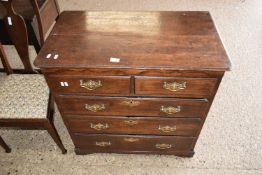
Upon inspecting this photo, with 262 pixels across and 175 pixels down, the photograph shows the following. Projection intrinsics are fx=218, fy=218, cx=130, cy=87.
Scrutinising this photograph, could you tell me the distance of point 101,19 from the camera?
1.36 meters

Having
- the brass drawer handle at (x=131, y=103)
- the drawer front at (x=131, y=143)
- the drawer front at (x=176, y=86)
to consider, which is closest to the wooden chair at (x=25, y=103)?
the drawer front at (x=131, y=143)

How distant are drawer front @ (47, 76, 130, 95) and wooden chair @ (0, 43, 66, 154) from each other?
13.4 inches

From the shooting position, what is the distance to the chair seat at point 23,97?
1.39 meters

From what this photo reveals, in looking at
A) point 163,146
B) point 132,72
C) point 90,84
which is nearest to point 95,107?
point 90,84

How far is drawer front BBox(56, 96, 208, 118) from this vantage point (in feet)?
3.92

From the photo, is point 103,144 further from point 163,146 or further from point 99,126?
point 163,146

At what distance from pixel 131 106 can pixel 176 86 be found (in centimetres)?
29

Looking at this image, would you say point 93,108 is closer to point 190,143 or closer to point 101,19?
point 101,19

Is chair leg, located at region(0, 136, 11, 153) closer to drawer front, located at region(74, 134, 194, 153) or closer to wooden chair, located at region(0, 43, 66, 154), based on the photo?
wooden chair, located at region(0, 43, 66, 154)

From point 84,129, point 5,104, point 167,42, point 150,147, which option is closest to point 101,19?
point 167,42

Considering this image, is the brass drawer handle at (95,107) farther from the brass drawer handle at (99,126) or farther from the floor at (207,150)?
the floor at (207,150)

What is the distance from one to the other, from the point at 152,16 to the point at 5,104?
3.64 ft

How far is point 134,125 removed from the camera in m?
1.39

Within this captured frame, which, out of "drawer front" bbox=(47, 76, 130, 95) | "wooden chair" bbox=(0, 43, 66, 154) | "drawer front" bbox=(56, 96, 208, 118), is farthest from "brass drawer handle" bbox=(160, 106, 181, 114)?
"wooden chair" bbox=(0, 43, 66, 154)
